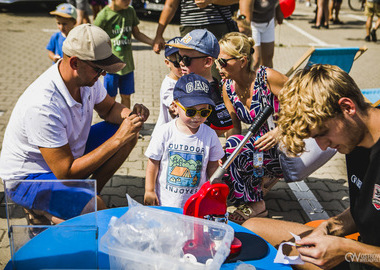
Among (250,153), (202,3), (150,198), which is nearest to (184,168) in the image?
(150,198)

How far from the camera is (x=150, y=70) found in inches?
311

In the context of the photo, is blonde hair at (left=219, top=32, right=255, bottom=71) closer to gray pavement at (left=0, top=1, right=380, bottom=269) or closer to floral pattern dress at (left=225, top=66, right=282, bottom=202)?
floral pattern dress at (left=225, top=66, right=282, bottom=202)

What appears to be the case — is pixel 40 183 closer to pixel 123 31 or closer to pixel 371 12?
pixel 123 31

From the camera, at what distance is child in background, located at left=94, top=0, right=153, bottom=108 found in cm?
476

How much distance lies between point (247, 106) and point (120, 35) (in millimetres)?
2134

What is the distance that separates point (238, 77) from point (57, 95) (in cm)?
143

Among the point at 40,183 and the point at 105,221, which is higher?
the point at 40,183

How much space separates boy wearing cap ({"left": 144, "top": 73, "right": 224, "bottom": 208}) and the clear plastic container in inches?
36.2

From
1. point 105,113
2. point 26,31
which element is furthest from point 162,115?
→ point 26,31

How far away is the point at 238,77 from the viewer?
11.0 feet

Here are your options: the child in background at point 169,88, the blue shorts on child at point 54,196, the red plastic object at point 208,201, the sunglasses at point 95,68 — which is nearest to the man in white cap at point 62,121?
the sunglasses at point 95,68

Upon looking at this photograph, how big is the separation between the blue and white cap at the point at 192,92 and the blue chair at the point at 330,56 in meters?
2.34

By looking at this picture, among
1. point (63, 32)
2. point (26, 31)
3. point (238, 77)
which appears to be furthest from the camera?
point (26, 31)

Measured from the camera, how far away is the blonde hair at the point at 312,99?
184cm
